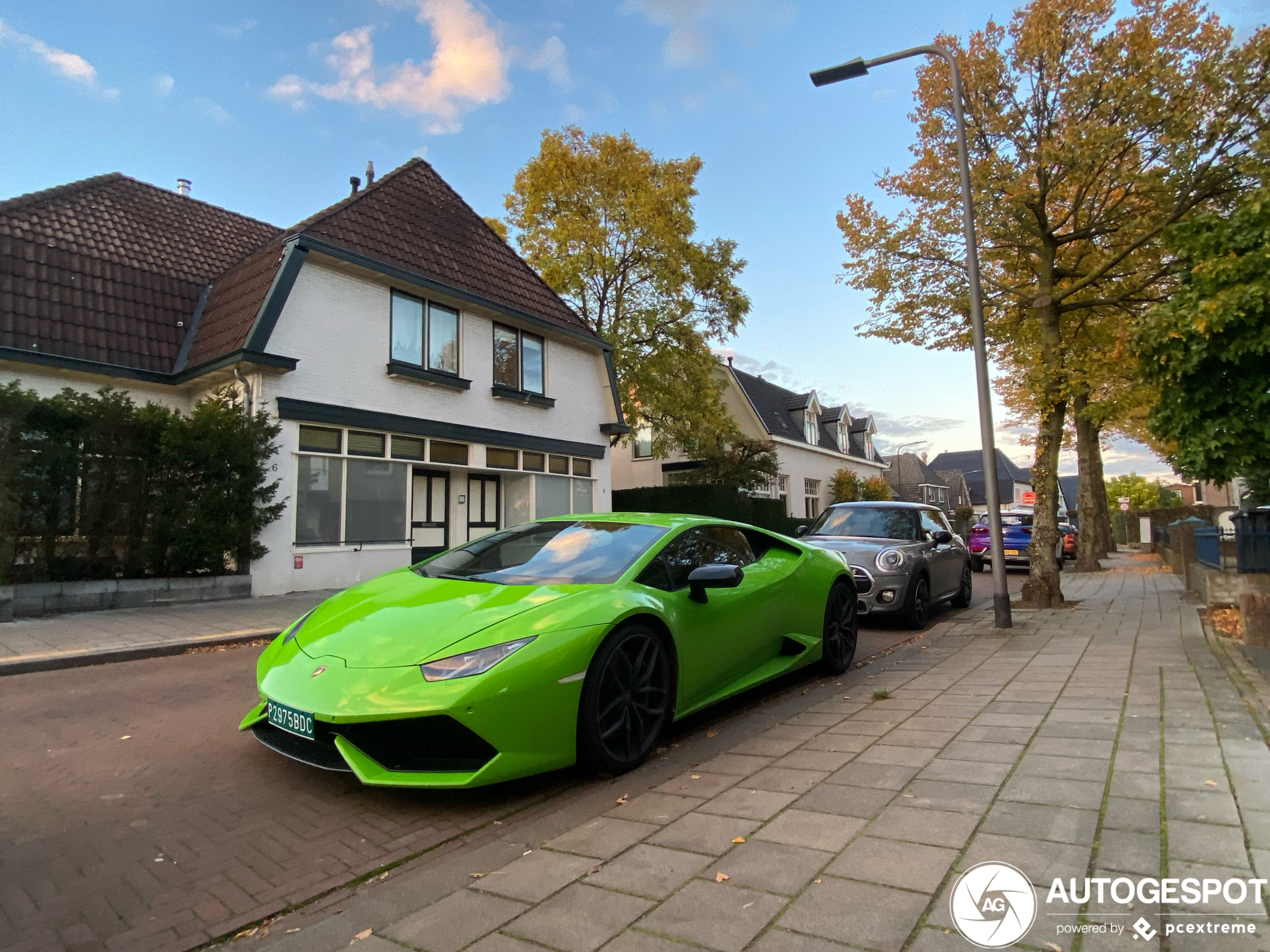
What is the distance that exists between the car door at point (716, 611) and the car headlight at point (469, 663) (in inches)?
43.4

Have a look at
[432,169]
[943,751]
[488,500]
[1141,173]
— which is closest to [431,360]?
[488,500]

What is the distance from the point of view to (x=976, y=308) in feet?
30.3

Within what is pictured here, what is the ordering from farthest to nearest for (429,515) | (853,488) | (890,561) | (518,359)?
(853,488)
(518,359)
(429,515)
(890,561)

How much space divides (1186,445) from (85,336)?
14.8m

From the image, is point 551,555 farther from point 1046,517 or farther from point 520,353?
point 520,353

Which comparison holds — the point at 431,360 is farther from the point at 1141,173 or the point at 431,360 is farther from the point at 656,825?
the point at 656,825

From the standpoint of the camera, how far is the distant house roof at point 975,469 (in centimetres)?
7156

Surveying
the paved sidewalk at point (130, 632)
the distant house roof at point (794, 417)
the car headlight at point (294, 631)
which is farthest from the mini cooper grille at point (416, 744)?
the distant house roof at point (794, 417)

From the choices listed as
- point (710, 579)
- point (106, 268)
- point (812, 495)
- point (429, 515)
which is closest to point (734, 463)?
point (429, 515)

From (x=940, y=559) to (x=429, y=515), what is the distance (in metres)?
9.91

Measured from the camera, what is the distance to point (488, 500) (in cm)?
1684

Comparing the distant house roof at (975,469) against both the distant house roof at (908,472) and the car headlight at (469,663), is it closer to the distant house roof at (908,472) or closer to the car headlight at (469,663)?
the distant house roof at (908,472)

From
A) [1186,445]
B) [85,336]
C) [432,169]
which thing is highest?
[432,169]

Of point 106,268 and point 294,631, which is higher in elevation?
point 106,268
